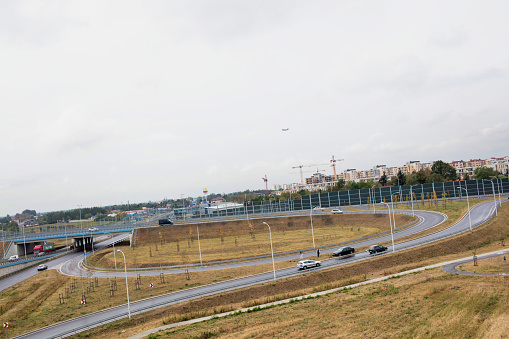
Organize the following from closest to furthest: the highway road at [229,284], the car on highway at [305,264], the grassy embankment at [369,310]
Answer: the grassy embankment at [369,310] → the highway road at [229,284] → the car on highway at [305,264]

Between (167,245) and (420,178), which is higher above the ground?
(420,178)

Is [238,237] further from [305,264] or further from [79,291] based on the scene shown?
[305,264]

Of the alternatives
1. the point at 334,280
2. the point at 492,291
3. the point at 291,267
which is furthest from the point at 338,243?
the point at 492,291

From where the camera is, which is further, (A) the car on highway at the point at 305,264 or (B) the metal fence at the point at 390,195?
(B) the metal fence at the point at 390,195

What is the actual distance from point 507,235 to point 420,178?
101 meters

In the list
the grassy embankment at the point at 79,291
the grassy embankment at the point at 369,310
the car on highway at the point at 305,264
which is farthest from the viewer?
the car on highway at the point at 305,264

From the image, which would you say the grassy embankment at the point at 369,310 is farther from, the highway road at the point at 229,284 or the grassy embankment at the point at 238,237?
the grassy embankment at the point at 238,237

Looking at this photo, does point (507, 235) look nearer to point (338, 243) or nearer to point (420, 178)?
point (338, 243)

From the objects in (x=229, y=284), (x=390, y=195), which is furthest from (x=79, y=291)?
(x=390, y=195)

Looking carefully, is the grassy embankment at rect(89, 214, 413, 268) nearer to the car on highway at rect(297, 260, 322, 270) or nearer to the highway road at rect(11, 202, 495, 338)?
the highway road at rect(11, 202, 495, 338)

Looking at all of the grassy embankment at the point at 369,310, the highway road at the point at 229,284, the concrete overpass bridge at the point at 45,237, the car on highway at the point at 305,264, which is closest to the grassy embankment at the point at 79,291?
the highway road at the point at 229,284

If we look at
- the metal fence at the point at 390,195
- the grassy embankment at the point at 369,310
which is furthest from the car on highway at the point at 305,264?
the metal fence at the point at 390,195

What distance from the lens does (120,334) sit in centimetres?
3158

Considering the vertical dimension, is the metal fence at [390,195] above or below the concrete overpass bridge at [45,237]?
above
